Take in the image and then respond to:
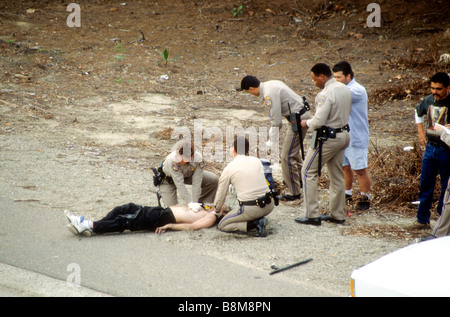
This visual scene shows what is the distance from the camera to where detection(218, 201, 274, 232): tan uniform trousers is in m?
6.34

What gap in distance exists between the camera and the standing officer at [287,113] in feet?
25.2

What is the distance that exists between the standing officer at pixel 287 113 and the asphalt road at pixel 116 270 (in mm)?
2595

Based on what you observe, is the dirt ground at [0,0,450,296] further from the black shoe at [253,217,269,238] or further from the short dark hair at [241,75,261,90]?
the short dark hair at [241,75,261,90]

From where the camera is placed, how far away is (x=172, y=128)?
454 inches

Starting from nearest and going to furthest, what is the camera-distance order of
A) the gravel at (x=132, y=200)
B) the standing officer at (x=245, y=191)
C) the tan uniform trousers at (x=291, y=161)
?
the gravel at (x=132, y=200), the standing officer at (x=245, y=191), the tan uniform trousers at (x=291, y=161)

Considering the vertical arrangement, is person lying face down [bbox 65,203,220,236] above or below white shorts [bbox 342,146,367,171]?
below

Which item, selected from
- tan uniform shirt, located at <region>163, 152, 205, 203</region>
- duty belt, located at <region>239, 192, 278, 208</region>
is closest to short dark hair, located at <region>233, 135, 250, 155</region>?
duty belt, located at <region>239, 192, 278, 208</region>

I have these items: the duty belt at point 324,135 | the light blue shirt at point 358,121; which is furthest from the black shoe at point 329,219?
the light blue shirt at point 358,121

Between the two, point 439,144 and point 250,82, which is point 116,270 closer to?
point 250,82

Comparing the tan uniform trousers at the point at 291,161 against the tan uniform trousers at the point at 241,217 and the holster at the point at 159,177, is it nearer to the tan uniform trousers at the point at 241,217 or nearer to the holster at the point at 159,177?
the tan uniform trousers at the point at 241,217

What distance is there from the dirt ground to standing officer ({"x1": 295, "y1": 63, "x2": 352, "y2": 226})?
1.62ft

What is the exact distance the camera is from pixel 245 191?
20.8 ft
